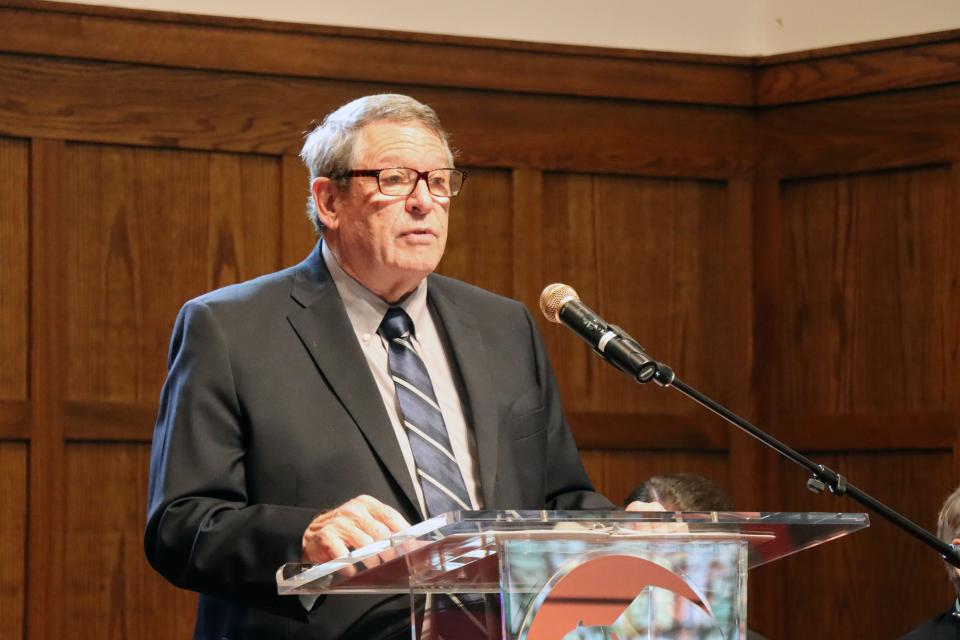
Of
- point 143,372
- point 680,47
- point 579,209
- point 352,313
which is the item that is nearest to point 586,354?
point 579,209

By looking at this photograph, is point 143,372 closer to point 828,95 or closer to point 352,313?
point 352,313

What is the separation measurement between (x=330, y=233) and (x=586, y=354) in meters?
1.86

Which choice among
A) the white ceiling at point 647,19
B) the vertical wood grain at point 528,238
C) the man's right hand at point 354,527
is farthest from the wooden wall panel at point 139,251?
the man's right hand at point 354,527

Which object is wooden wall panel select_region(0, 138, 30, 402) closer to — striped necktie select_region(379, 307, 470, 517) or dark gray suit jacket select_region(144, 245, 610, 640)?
dark gray suit jacket select_region(144, 245, 610, 640)

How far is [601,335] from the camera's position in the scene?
2.09 m

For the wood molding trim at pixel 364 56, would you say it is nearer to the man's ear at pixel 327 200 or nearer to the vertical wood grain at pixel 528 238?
the vertical wood grain at pixel 528 238

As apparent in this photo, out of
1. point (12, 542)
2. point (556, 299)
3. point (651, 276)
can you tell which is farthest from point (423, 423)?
point (651, 276)

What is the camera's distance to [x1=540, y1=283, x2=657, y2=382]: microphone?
202cm

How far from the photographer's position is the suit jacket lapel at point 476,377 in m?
2.55

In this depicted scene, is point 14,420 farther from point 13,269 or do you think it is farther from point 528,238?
point 528,238

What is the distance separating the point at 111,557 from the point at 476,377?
174cm

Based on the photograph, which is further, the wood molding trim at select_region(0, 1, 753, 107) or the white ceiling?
the white ceiling

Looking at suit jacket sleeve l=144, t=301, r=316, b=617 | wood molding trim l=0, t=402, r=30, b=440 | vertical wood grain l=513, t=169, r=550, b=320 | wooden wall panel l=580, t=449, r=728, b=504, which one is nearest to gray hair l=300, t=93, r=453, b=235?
suit jacket sleeve l=144, t=301, r=316, b=617

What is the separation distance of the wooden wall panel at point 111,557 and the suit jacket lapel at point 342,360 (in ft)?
4.98
